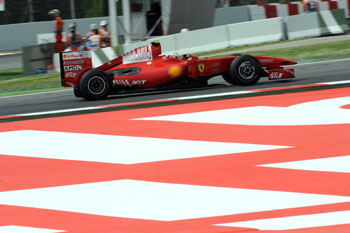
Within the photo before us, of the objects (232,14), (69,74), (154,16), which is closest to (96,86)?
(69,74)

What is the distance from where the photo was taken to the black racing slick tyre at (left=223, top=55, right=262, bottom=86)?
1005cm

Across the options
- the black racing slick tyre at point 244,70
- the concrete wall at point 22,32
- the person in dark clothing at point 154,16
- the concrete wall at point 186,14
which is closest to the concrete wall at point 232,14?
the concrete wall at point 22,32

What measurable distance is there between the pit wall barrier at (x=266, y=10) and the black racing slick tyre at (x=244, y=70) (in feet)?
63.4

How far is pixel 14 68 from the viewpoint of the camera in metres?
20.8

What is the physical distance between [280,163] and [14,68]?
16.5 m

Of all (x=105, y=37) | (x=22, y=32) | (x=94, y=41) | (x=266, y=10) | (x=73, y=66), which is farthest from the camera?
(x=266, y=10)

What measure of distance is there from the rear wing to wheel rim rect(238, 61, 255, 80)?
252 cm

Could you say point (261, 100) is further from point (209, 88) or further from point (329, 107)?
point (209, 88)

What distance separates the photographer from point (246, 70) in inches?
403

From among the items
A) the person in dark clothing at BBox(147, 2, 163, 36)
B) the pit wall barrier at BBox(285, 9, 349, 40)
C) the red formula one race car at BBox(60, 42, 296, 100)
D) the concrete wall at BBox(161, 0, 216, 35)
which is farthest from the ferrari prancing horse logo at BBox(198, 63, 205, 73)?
the person in dark clothing at BBox(147, 2, 163, 36)

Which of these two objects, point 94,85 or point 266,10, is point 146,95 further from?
point 266,10

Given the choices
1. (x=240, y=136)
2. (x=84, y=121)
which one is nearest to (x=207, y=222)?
(x=240, y=136)

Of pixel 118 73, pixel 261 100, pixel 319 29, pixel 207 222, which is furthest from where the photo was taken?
pixel 319 29

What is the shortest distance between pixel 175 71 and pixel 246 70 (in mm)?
1193
